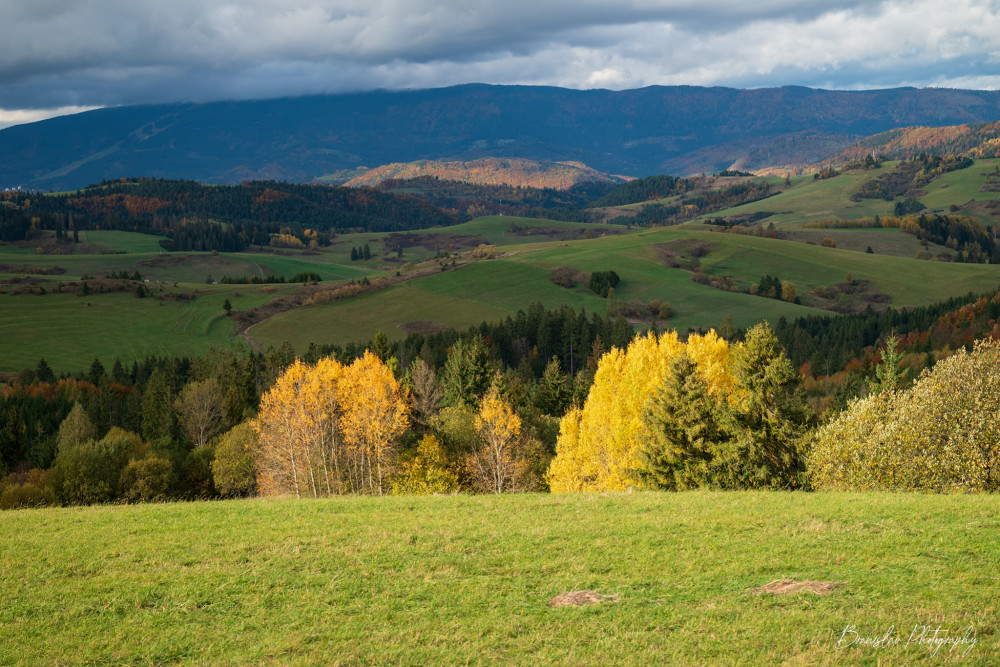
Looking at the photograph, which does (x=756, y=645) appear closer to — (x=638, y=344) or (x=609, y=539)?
(x=609, y=539)

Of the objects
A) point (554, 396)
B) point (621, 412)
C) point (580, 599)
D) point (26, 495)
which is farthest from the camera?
point (554, 396)

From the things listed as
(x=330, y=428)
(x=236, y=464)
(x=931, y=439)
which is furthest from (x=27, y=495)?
(x=931, y=439)

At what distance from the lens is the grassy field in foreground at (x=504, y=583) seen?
607 inches

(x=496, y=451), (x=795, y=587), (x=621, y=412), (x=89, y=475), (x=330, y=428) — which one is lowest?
(x=89, y=475)

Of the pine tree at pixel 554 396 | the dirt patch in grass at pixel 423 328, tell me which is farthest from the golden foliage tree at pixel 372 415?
the dirt patch in grass at pixel 423 328

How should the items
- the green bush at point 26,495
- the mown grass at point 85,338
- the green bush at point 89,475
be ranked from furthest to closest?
the mown grass at point 85,338 → the green bush at point 89,475 → the green bush at point 26,495

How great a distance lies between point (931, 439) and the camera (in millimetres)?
34469

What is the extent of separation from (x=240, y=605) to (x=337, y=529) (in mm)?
7391

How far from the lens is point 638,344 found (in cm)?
5775

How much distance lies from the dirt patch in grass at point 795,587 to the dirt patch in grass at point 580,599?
3.71m

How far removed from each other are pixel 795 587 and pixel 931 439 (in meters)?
21.2

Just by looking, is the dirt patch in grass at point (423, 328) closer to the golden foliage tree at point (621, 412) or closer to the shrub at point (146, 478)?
the shrub at point (146, 478)

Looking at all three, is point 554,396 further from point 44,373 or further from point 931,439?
point 44,373

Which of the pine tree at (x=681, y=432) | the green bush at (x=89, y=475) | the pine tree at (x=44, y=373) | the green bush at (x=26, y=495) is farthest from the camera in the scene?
the pine tree at (x=44, y=373)
